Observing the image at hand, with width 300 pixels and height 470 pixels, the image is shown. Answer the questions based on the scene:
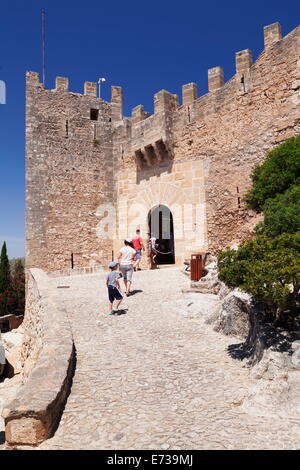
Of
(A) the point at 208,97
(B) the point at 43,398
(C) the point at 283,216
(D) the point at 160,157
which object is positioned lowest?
(B) the point at 43,398

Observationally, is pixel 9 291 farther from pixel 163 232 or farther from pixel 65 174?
pixel 65 174

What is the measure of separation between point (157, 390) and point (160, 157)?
11.5 meters

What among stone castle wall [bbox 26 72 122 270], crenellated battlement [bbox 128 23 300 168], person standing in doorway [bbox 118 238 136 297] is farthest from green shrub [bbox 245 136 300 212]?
stone castle wall [bbox 26 72 122 270]

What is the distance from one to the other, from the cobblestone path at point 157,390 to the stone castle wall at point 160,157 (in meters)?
6.44

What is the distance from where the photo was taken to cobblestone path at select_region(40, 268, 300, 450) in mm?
3033

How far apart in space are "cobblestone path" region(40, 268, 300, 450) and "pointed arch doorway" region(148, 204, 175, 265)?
10.9 metres

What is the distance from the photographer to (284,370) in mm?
3855

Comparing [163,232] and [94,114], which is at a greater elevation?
[94,114]

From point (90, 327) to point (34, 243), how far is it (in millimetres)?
9179

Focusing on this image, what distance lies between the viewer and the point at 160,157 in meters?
14.4

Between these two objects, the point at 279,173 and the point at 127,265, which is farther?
the point at 127,265

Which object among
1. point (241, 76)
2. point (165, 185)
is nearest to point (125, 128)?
point (165, 185)

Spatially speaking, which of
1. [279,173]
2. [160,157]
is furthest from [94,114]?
[279,173]
